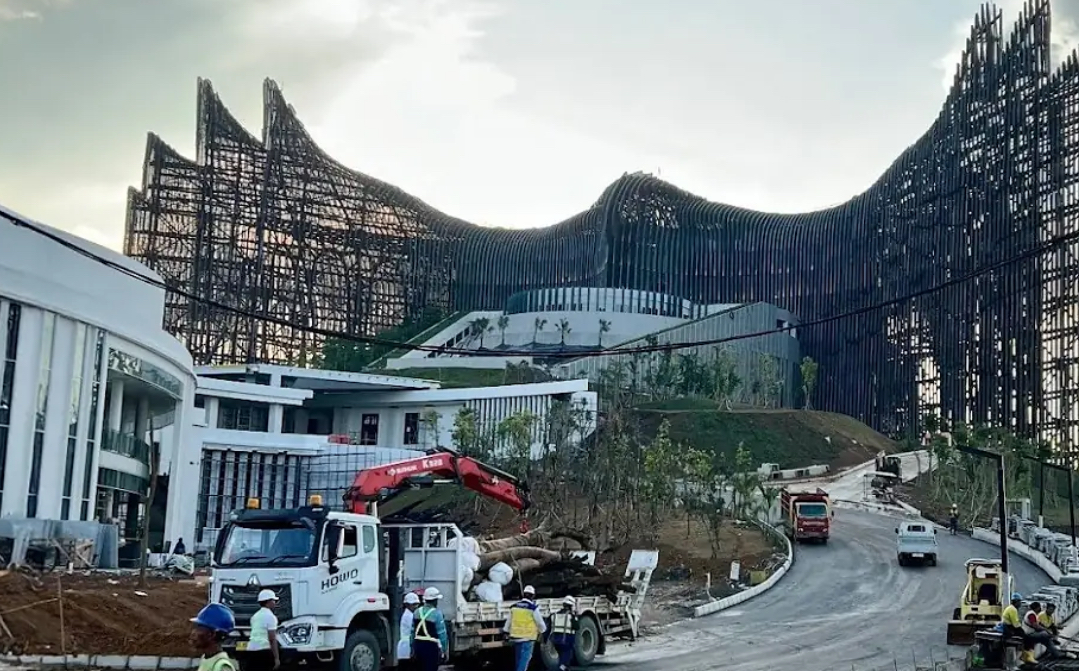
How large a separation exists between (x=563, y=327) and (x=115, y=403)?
68.5 metres

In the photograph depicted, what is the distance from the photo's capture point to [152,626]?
2186 cm

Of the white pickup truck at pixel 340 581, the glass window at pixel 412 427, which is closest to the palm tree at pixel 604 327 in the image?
the glass window at pixel 412 427

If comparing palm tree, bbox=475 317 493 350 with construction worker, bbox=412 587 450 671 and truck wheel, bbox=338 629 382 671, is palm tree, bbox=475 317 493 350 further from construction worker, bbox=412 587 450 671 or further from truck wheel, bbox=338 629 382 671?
construction worker, bbox=412 587 450 671

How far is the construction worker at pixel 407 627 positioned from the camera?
1812 cm

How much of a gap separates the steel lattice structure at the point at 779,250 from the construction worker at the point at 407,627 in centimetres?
6634

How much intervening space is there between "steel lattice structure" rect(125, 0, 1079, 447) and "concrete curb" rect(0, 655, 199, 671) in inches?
2537

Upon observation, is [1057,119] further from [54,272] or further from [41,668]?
[41,668]

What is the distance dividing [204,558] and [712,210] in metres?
82.5

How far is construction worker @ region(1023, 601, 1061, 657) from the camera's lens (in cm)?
2164

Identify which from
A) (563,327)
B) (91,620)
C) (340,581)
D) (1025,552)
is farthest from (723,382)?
(340,581)

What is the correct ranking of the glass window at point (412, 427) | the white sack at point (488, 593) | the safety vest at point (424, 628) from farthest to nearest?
the glass window at point (412, 427) → the white sack at point (488, 593) → the safety vest at point (424, 628)

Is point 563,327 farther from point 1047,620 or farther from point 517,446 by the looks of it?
point 1047,620

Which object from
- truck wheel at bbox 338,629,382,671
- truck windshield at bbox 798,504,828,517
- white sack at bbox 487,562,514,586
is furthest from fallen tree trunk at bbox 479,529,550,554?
truck windshield at bbox 798,504,828,517

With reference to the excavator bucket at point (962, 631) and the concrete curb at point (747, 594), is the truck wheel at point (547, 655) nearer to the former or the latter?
the excavator bucket at point (962, 631)
